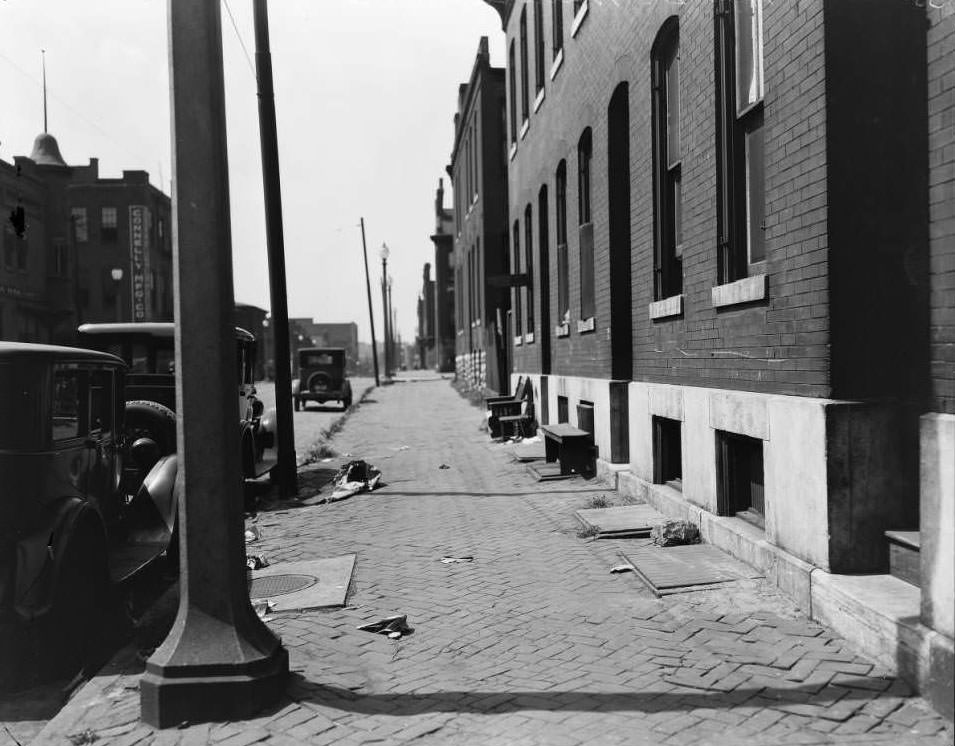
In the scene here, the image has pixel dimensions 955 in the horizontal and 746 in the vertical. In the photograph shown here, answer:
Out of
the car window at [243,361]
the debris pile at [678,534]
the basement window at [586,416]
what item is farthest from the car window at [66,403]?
the basement window at [586,416]

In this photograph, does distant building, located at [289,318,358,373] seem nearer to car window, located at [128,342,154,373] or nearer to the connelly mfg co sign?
the connelly mfg co sign

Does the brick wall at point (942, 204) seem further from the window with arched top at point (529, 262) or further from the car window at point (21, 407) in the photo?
the window with arched top at point (529, 262)

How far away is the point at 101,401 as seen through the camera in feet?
20.0

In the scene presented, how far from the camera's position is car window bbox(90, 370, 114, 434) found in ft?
19.4

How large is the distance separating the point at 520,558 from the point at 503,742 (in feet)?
10.9

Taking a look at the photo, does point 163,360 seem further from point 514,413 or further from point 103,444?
point 514,413

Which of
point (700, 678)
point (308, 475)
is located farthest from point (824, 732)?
point (308, 475)

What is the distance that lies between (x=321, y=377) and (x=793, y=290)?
24391 mm

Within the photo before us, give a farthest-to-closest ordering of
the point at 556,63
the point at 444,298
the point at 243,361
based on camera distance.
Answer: the point at 444,298 < the point at 556,63 < the point at 243,361

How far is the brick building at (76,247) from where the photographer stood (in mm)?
37781

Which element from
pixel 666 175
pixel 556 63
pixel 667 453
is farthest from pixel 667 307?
pixel 556 63

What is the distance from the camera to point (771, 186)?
5766 mm

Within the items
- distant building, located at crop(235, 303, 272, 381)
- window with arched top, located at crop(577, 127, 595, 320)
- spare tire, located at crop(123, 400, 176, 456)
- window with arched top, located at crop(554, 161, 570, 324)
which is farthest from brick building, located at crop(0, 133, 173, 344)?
spare tire, located at crop(123, 400, 176, 456)

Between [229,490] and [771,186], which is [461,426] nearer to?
[771,186]
